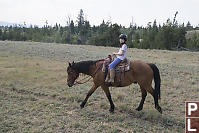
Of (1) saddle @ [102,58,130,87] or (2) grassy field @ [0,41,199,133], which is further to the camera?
(1) saddle @ [102,58,130,87]

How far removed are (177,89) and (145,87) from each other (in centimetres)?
375

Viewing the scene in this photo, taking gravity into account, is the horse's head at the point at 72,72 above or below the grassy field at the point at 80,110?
above

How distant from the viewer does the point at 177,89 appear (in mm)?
8727

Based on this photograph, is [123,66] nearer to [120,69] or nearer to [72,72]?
[120,69]

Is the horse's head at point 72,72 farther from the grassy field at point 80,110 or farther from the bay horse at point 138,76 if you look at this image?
the grassy field at point 80,110

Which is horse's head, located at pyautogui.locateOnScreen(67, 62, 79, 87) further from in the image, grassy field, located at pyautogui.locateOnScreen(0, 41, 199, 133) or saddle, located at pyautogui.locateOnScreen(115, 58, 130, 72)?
saddle, located at pyautogui.locateOnScreen(115, 58, 130, 72)

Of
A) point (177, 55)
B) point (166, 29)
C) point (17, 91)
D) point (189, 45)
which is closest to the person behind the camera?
point (17, 91)

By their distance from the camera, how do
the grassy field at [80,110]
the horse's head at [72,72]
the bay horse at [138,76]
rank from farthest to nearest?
the horse's head at [72,72], the bay horse at [138,76], the grassy field at [80,110]

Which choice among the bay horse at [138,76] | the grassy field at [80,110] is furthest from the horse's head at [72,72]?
the grassy field at [80,110]

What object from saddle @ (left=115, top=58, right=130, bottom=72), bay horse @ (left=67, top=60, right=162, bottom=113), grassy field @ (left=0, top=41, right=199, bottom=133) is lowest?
grassy field @ (left=0, top=41, right=199, bottom=133)

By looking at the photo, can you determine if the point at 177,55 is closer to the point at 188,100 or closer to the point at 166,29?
the point at 166,29

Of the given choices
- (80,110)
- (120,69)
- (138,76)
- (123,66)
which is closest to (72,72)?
(80,110)

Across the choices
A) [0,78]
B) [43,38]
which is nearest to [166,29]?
[0,78]

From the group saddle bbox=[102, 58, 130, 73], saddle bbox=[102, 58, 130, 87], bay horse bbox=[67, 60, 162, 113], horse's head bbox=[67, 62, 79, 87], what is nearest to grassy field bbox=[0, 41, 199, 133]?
bay horse bbox=[67, 60, 162, 113]
